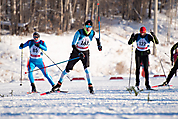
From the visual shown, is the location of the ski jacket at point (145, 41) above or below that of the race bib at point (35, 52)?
above

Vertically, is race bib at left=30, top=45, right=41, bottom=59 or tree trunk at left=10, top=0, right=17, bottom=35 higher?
tree trunk at left=10, top=0, right=17, bottom=35

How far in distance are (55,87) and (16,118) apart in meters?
3.09

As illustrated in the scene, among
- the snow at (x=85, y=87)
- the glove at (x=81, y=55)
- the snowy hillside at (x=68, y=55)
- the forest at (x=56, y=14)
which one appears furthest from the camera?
the forest at (x=56, y=14)

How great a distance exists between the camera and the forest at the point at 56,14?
18.0m

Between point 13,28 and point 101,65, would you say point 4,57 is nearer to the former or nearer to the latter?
point 13,28

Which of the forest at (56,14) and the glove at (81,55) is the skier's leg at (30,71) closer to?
the glove at (81,55)

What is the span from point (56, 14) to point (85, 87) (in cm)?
2021

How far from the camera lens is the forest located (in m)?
18.0

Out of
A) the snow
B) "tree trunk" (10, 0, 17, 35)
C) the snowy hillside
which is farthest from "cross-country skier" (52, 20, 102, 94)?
"tree trunk" (10, 0, 17, 35)

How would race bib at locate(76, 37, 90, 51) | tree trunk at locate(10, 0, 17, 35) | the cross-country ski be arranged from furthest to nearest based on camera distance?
tree trunk at locate(10, 0, 17, 35)
race bib at locate(76, 37, 90, 51)
the cross-country ski

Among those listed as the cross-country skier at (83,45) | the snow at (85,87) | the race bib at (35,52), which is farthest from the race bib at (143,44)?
the race bib at (35,52)

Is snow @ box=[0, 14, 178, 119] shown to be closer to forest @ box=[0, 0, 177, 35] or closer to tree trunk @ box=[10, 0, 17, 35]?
tree trunk @ box=[10, 0, 17, 35]

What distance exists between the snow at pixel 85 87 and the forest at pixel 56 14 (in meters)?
2.16

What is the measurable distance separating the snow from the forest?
216 cm
